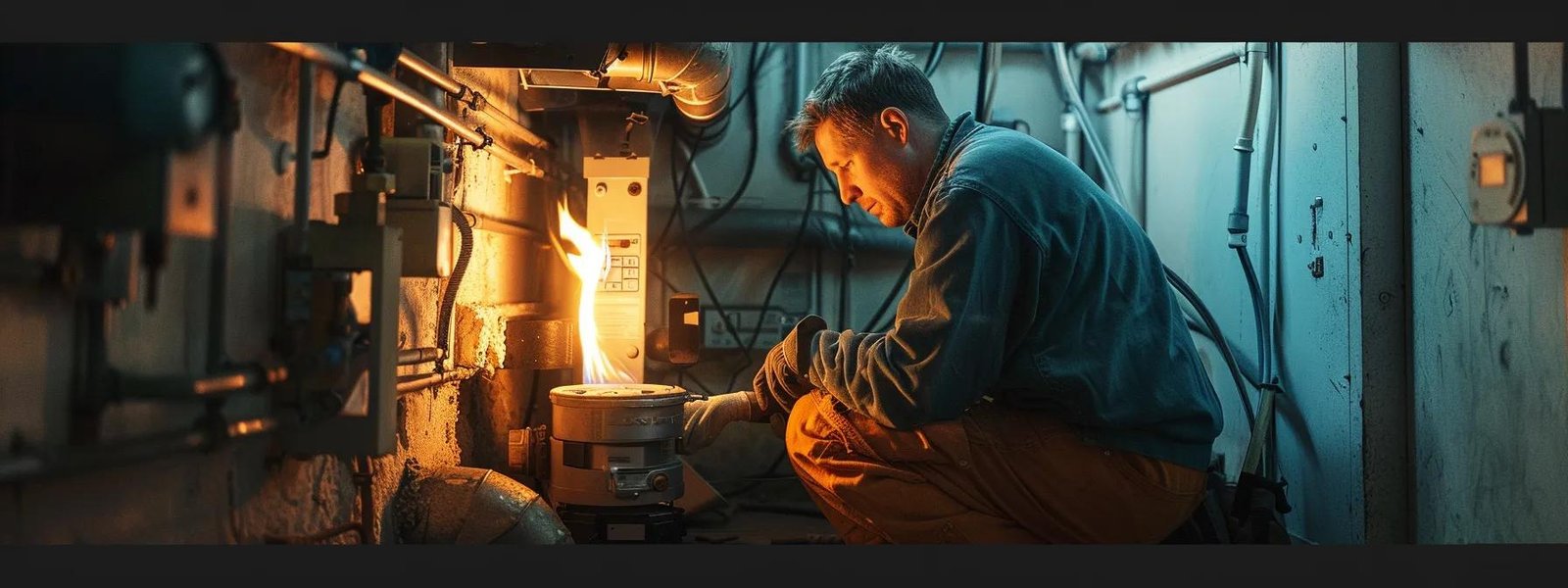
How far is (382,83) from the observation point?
1.62 m

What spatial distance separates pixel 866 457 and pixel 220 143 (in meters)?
1.25

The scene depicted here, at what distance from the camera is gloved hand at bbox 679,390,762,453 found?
97.6 inches

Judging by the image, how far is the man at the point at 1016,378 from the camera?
1.91m

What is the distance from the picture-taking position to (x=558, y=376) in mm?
3250

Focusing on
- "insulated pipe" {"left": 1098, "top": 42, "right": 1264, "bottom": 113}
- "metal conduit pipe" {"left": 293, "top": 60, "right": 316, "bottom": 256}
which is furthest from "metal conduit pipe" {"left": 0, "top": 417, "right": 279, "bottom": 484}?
"insulated pipe" {"left": 1098, "top": 42, "right": 1264, "bottom": 113}

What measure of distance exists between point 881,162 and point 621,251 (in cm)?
100

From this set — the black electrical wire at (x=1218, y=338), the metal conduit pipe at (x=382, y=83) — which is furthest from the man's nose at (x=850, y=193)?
the black electrical wire at (x=1218, y=338)

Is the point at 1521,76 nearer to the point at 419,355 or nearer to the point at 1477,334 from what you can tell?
the point at 1477,334

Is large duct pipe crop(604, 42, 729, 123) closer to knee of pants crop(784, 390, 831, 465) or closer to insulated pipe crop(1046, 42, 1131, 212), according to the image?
knee of pants crop(784, 390, 831, 465)

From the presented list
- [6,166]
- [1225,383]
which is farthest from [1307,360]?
[6,166]

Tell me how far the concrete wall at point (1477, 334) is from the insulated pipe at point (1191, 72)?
0.67 m

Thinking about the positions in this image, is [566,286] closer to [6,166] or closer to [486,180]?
[486,180]

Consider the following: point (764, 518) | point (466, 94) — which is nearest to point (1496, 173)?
point (466, 94)

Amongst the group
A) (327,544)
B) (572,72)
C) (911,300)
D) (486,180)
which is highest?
(572,72)
